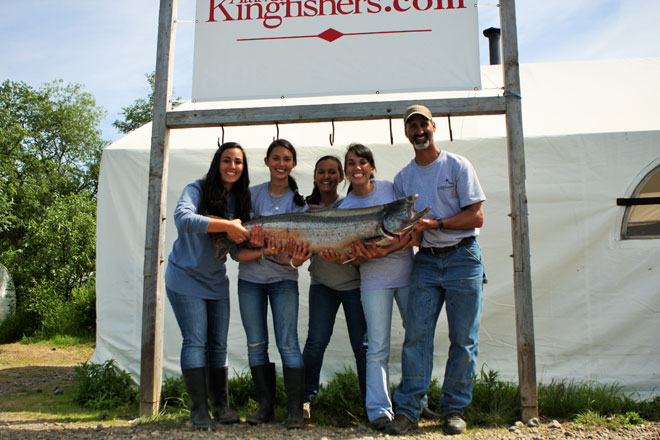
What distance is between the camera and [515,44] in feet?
13.1

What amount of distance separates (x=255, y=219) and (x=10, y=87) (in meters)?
24.8

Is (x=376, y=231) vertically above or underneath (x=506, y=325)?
above

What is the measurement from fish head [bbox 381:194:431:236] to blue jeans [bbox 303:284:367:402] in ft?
2.29

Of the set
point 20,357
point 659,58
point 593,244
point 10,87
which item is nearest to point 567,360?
point 593,244

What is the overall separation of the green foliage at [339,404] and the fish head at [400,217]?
5.13 ft

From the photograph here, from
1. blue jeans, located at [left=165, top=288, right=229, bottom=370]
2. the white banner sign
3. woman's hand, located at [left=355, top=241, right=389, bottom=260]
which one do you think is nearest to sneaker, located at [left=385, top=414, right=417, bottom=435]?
woman's hand, located at [left=355, top=241, right=389, bottom=260]

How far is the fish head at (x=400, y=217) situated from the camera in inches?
128

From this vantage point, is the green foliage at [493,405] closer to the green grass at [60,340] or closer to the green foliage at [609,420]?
the green foliage at [609,420]

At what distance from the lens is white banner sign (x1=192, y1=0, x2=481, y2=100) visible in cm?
410

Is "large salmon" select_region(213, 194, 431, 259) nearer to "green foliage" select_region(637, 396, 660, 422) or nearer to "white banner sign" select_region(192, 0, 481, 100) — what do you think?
"white banner sign" select_region(192, 0, 481, 100)

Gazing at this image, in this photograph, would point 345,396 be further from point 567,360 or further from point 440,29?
point 440,29

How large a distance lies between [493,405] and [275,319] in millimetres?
1866

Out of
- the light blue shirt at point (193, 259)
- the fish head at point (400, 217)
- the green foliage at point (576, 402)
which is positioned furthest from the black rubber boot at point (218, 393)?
the green foliage at point (576, 402)

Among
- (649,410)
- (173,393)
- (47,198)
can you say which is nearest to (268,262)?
(173,393)
